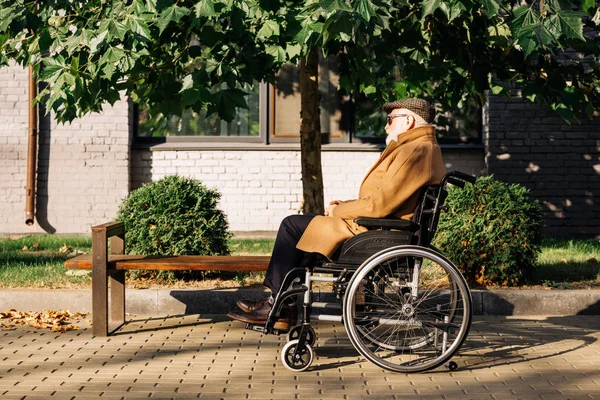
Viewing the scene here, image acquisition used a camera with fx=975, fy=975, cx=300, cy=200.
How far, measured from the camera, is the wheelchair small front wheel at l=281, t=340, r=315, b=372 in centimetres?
585

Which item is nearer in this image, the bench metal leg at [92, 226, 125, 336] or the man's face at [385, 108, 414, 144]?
the man's face at [385, 108, 414, 144]

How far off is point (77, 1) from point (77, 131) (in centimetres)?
704

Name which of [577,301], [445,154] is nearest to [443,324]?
[577,301]

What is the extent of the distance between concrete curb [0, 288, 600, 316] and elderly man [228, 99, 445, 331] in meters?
1.68

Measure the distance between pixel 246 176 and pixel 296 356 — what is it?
26.3ft

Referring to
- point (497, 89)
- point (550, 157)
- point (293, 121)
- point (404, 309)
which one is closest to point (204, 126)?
point (293, 121)

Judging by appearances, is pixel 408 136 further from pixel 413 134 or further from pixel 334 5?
pixel 334 5

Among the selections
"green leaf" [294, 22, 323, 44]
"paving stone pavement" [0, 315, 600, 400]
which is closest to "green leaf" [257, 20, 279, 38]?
"green leaf" [294, 22, 323, 44]

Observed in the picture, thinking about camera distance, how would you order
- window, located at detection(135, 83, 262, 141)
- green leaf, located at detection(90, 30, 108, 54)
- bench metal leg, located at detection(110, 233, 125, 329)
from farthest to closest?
1. window, located at detection(135, 83, 262, 141)
2. bench metal leg, located at detection(110, 233, 125, 329)
3. green leaf, located at detection(90, 30, 108, 54)

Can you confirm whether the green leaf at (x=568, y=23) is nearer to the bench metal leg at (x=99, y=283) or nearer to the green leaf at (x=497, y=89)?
the green leaf at (x=497, y=89)

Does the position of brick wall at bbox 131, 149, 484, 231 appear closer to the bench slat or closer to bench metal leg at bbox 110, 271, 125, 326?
bench metal leg at bbox 110, 271, 125, 326

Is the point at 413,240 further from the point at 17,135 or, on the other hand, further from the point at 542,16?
the point at 17,135

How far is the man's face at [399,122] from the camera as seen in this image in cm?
635

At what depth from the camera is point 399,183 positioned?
19.8 ft
